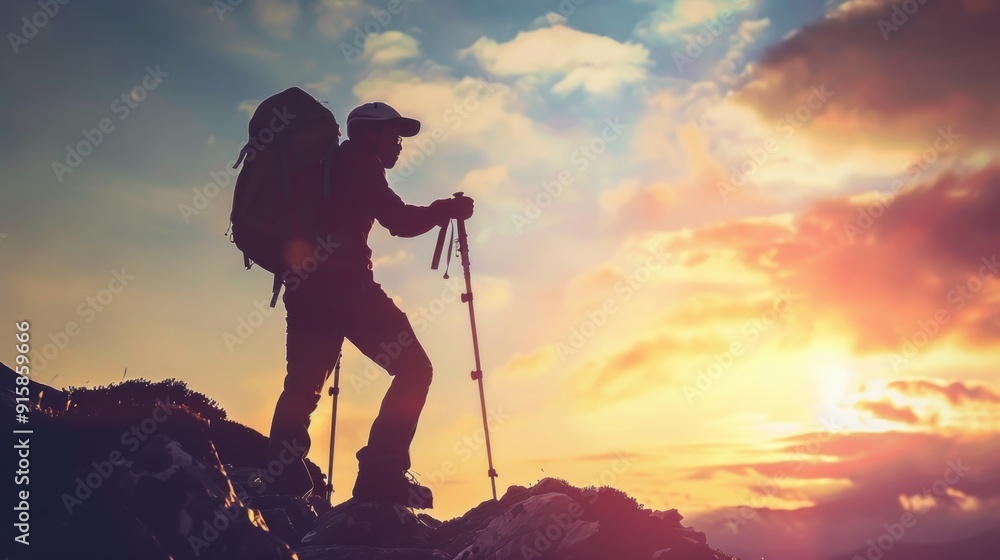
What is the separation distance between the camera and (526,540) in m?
8.27

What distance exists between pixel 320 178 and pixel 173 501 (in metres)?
4.56

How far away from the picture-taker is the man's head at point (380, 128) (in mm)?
10047

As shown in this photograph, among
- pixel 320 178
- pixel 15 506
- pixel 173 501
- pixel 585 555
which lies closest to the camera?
pixel 15 506

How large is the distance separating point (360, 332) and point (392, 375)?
617 mm

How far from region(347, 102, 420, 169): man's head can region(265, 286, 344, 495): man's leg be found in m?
1.89

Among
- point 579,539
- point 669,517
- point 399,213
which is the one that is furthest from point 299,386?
point 669,517

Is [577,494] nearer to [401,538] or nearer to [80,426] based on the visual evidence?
[401,538]

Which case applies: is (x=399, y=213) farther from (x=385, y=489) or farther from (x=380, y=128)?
(x=385, y=489)

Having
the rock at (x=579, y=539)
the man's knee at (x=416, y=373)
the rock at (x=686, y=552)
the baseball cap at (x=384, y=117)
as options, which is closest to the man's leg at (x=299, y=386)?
the man's knee at (x=416, y=373)

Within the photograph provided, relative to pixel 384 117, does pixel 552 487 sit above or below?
below

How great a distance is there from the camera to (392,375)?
9.87 meters

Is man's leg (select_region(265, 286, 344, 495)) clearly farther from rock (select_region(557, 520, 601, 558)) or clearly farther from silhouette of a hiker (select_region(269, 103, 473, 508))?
rock (select_region(557, 520, 601, 558))

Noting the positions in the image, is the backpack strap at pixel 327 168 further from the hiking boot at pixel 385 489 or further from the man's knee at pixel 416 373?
the hiking boot at pixel 385 489

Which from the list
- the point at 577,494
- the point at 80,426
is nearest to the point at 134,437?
the point at 80,426
